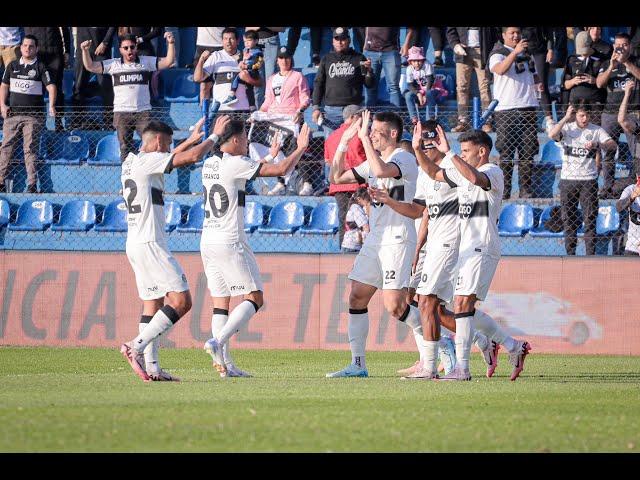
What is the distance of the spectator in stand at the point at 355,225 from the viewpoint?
1825 centimetres

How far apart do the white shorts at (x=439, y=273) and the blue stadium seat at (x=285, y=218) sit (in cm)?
747

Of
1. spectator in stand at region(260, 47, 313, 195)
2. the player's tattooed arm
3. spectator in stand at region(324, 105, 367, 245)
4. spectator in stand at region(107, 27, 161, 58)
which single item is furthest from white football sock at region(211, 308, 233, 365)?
spectator in stand at region(107, 27, 161, 58)

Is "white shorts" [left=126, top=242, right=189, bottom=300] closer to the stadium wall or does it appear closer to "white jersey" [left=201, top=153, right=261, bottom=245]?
"white jersey" [left=201, top=153, right=261, bottom=245]

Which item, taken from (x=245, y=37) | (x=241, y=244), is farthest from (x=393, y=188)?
(x=245, y=37)

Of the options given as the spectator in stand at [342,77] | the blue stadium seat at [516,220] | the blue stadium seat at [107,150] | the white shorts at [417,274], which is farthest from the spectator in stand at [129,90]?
the white shorts at [417,274]

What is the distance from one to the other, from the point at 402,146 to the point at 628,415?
17.4ft

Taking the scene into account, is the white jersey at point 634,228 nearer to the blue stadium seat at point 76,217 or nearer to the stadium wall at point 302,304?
the stadium wall at point 302,304

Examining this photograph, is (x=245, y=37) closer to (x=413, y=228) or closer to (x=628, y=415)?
(x=413, y=228)

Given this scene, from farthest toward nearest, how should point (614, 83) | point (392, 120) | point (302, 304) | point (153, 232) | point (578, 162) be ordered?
point (614, 83), point (578, 162), point (302, 304), point (392, 120), point (153, 232)

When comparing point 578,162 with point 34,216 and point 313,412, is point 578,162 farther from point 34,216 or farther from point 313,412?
point 313,412

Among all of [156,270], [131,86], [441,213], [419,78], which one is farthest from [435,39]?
[156,270]

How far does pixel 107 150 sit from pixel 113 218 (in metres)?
1.60

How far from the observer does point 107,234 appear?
67.6 ft

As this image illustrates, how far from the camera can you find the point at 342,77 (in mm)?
20188
